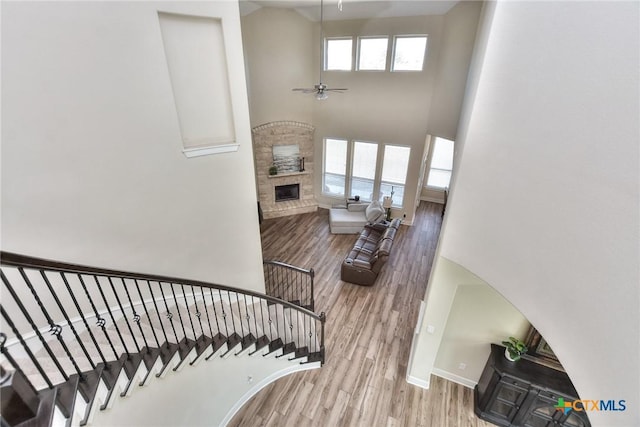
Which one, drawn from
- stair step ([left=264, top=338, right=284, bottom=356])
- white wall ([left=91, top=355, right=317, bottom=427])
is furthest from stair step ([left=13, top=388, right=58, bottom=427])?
stair step ([left=264, top=338, right=284, bottom=356])

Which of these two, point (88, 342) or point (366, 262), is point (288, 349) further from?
point (366, 262)

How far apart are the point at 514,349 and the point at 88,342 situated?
15.6 ft

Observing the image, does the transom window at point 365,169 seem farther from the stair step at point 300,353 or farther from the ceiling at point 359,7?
the stair step at point 300,353

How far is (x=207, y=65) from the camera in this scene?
343 centimetres

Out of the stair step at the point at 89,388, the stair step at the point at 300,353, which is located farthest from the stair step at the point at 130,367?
the stair step at the point at 300,353

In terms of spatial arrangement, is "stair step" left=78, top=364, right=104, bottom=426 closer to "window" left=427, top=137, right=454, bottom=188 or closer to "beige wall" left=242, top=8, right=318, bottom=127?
"beige wall" left=242, top=8, right=318, bottom=127

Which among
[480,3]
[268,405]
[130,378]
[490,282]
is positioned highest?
[480,3]

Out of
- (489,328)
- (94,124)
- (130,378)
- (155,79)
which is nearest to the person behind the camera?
(130,378)

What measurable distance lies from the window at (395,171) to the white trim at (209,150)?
551 cm

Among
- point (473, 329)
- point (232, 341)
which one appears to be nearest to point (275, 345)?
point (232, 341)

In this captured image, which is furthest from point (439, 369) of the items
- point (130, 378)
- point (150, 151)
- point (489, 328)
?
point (150, 151)

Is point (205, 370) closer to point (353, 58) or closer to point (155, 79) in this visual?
point (155, 79)

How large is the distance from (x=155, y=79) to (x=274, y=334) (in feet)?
11.9

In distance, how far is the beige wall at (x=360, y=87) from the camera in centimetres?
690
